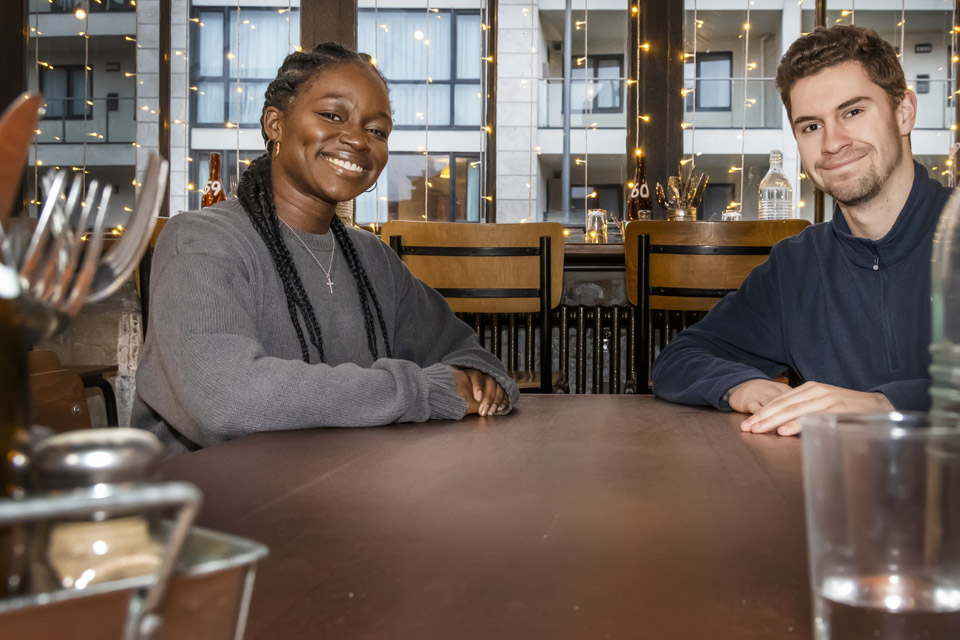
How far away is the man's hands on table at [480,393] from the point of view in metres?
1.10

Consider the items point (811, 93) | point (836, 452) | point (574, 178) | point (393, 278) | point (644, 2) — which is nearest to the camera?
point (836, 452)

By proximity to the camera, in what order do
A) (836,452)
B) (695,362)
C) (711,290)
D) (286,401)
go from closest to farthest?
(836,452) < (286,401) < (695,362) < (711,290)

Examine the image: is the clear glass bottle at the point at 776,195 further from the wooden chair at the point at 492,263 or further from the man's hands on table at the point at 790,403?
the man's hands on table at the point at 790,403

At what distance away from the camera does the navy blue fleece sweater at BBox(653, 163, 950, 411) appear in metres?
1.35

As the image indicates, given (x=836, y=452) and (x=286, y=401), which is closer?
(x=836, y=452)

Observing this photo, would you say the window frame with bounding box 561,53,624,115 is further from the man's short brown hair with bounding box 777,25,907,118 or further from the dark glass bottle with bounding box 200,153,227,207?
the man's short brown hair with bounding box 777,25,907,118

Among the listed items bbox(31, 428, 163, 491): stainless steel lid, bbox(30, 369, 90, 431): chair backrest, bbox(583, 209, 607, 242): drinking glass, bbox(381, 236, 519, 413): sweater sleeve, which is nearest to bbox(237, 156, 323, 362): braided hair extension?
bbox(381, 236, 519, 413): sweater sleeve

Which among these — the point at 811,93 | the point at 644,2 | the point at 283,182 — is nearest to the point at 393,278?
the point at 283,182

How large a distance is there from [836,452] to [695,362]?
1.07m

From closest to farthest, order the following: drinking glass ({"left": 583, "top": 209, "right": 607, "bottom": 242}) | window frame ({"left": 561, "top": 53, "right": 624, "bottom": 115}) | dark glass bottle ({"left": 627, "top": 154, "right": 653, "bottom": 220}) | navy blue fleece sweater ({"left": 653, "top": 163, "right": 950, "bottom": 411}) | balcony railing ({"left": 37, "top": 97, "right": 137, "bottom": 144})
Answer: navy blue fleece sweater ({"left": 653, "top": 163, "right": 950, "bottom": 411}) → drinking glass ({"left": 583, "top": 209, "right": 607, "bottom": 242}) → dark glass bottle ({"left": 627, "top": 154, "right": 653, "bottom": 220}) → window frame ({"left": 561, "top": 53, "right": 624, "bottom": 115}) → balcony railing ({"left": 37, "top": 97, "right": 137, "bottom": 144})

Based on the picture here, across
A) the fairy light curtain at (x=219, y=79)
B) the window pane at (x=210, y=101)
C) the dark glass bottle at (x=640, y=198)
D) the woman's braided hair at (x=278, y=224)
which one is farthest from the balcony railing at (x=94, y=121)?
the woman's braided hair at (x=278, y=224)

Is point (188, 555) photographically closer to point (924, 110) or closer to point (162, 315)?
point (162, 315)

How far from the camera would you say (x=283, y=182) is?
152 cm

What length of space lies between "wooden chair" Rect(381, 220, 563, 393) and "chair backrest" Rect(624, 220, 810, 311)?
28 centimetres
